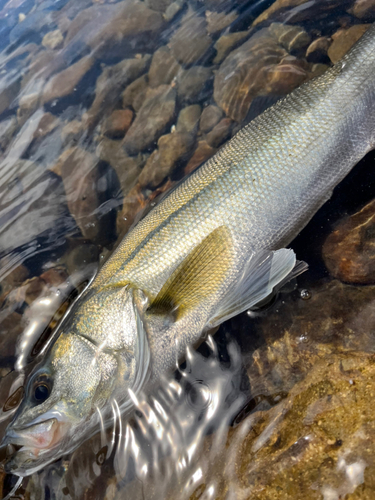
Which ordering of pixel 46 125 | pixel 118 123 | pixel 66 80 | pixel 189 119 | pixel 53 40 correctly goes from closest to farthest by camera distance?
pixel 189 119 → pixel 118 123 → pixel 46 125 → pixel 66 80 → pixel 53 40

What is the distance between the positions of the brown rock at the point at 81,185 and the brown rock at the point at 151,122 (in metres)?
0.52

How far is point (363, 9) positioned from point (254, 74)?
1.33m

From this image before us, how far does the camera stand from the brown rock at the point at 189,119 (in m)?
4.11

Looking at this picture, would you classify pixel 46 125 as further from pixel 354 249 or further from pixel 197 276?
pixel 354 249

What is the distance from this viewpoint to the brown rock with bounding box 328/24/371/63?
355cm

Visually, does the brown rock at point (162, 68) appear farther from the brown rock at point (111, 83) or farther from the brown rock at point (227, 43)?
the brown rock at point (227, 43)

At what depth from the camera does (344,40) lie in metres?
3.60

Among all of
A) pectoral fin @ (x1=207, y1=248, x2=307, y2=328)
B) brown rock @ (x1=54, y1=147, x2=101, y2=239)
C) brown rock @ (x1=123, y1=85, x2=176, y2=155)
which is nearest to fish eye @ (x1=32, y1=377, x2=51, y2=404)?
pectoral fin @ (x1=207, y1=248, x2=307, y2=328)

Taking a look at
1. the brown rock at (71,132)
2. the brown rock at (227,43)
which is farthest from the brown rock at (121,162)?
the brown rock at (227,43)

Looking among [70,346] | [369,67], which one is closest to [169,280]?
[70,346]

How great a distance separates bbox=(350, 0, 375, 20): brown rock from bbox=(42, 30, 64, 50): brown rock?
4.45 meters

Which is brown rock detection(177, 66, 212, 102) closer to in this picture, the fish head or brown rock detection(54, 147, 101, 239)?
brown rock detection(54, 147, 101, 239)

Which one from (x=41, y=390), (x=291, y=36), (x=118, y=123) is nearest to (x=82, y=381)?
(x=41, y=390)

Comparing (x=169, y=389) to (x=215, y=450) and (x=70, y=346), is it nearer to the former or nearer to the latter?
(x=215, y=450)
